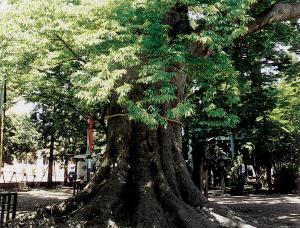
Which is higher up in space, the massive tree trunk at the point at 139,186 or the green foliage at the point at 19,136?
the green foliage at the point at 19,136

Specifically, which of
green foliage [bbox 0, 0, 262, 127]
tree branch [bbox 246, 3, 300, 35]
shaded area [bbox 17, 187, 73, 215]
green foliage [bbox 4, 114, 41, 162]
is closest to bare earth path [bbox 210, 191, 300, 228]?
green foliage [bbox 0, 0, 262, 127]

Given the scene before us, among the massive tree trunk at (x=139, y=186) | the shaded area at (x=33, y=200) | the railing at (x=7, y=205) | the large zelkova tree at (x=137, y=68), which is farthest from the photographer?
the shaded area at (x=33, y=200)

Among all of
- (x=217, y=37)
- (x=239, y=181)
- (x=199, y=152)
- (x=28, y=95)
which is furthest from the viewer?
(x=239, y=181)

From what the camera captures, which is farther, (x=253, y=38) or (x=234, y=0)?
(x=253, y=38)

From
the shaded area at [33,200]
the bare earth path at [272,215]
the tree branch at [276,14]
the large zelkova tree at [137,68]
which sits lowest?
the bare earth path at [272,215]

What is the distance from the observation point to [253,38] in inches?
630

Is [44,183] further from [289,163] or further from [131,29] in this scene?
[131,29]

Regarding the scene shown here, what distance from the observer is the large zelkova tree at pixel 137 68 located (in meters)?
8.34

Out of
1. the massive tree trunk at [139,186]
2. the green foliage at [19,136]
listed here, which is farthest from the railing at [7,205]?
the green foliage at [19,136]

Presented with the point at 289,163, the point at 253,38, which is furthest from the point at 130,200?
the point at 289,163

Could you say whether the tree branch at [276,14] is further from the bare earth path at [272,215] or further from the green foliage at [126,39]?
the bare earth path at [272,215]

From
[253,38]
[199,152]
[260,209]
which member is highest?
[253,38]

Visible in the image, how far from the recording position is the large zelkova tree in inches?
328

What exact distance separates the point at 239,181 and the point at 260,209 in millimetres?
8526
